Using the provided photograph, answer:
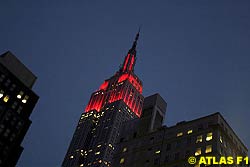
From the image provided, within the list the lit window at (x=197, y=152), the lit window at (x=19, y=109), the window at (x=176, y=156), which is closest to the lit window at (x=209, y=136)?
the lit window at (x=197, y=152)

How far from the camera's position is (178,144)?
91.9 meters

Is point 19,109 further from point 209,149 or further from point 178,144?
point 209,149

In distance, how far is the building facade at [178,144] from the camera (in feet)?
285

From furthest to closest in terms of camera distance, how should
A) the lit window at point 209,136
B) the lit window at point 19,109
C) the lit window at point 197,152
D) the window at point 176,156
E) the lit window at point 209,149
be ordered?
the lit window at point 19,109, the window at point 176,156, the lit window at point 209,136, the lit window at point 197,152, the lit window at point 209,149

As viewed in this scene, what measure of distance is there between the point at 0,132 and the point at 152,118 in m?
39.6

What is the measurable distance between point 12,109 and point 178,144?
43.1 metres

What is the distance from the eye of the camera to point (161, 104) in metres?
113

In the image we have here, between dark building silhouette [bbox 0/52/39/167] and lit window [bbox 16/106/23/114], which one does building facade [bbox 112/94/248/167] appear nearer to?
dark building silhouette [bbox 0/52/39/167]

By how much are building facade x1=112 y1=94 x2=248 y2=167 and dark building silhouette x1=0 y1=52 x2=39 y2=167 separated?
25350 millimetres

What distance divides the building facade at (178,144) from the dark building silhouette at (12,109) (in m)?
25.3

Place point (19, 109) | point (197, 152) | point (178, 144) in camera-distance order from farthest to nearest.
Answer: point (19, 109) < point (178, 144) < point (197, 152)

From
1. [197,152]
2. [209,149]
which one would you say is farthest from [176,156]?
[209,149]

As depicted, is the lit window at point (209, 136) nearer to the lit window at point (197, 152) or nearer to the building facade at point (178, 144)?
the building facade at point (178, 144)

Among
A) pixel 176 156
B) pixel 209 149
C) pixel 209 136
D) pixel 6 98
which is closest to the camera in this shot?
pixel 209 149
